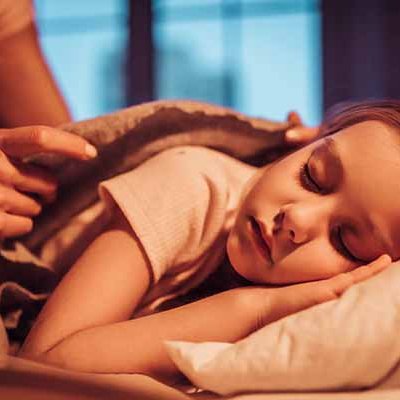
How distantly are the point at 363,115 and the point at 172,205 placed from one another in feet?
0.92

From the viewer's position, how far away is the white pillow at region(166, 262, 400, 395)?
22.9 inches

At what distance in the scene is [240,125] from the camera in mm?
1027

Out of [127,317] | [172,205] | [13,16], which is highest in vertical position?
[13,16]

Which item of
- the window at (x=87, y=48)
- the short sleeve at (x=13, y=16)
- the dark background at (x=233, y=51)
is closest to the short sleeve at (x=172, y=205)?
the short sleeve at (x=13, y=16)

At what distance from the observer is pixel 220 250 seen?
35.1 inches

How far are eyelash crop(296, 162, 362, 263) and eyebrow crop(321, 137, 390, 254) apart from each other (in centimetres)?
3

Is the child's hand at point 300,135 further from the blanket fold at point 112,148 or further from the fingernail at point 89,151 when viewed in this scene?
the fingernail at point 89,151

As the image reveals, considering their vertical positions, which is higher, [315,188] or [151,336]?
[315,188]

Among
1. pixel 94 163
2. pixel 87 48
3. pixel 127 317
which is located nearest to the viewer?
pixel 127 317

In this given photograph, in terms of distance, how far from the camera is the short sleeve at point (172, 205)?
0.81m

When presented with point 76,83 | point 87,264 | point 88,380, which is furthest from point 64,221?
point 76,83

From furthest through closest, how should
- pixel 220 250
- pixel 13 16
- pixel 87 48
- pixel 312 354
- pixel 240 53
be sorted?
1. pixel 87 48
2. pixel 240 53
3. pixel 13 16
4. pixel 220 250
5. pixel 312 354

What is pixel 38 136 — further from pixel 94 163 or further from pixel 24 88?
pixel 24 88

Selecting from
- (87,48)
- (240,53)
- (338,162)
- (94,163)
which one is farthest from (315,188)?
(87,48)
